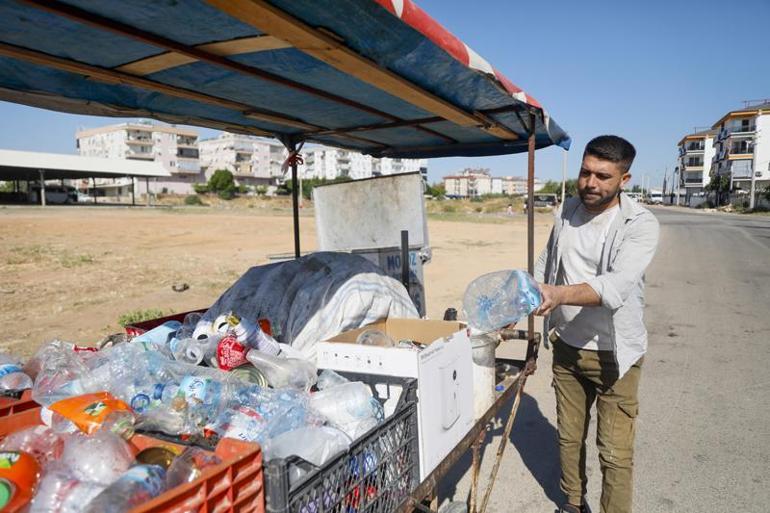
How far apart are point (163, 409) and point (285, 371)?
0.61 metres

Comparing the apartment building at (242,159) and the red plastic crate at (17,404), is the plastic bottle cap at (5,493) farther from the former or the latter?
the apartment building at (242,159)

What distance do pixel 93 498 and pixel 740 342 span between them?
23.7 ft

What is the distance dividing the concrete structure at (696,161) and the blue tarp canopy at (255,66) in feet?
335

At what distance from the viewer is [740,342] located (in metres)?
6.41

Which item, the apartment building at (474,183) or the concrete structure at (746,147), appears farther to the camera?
the apartment building at (474,183)

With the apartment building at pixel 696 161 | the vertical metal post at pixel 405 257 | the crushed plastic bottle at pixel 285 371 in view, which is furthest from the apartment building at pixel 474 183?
the crushed plastic bottle at pixel 285 371

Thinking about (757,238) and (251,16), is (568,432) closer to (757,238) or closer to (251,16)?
(251,16)

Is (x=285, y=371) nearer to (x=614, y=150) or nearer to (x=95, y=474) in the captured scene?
(x=95, y=474)

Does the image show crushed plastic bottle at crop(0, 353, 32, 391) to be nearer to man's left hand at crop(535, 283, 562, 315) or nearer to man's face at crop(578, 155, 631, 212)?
man's left hand at crop(535, 283, 562, 315)

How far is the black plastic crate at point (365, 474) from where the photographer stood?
1.33m

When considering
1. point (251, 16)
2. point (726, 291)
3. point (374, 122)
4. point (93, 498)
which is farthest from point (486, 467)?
point (726, 291)

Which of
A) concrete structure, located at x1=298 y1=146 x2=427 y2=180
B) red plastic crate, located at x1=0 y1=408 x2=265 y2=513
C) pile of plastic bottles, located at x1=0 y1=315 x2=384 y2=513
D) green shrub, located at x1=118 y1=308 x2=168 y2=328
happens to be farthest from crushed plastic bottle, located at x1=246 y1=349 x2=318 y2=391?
concrete structure, located at x1=298 y1=146 x2=427 y2=180

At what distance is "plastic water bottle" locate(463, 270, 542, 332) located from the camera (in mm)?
2391

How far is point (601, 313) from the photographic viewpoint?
2.69m
